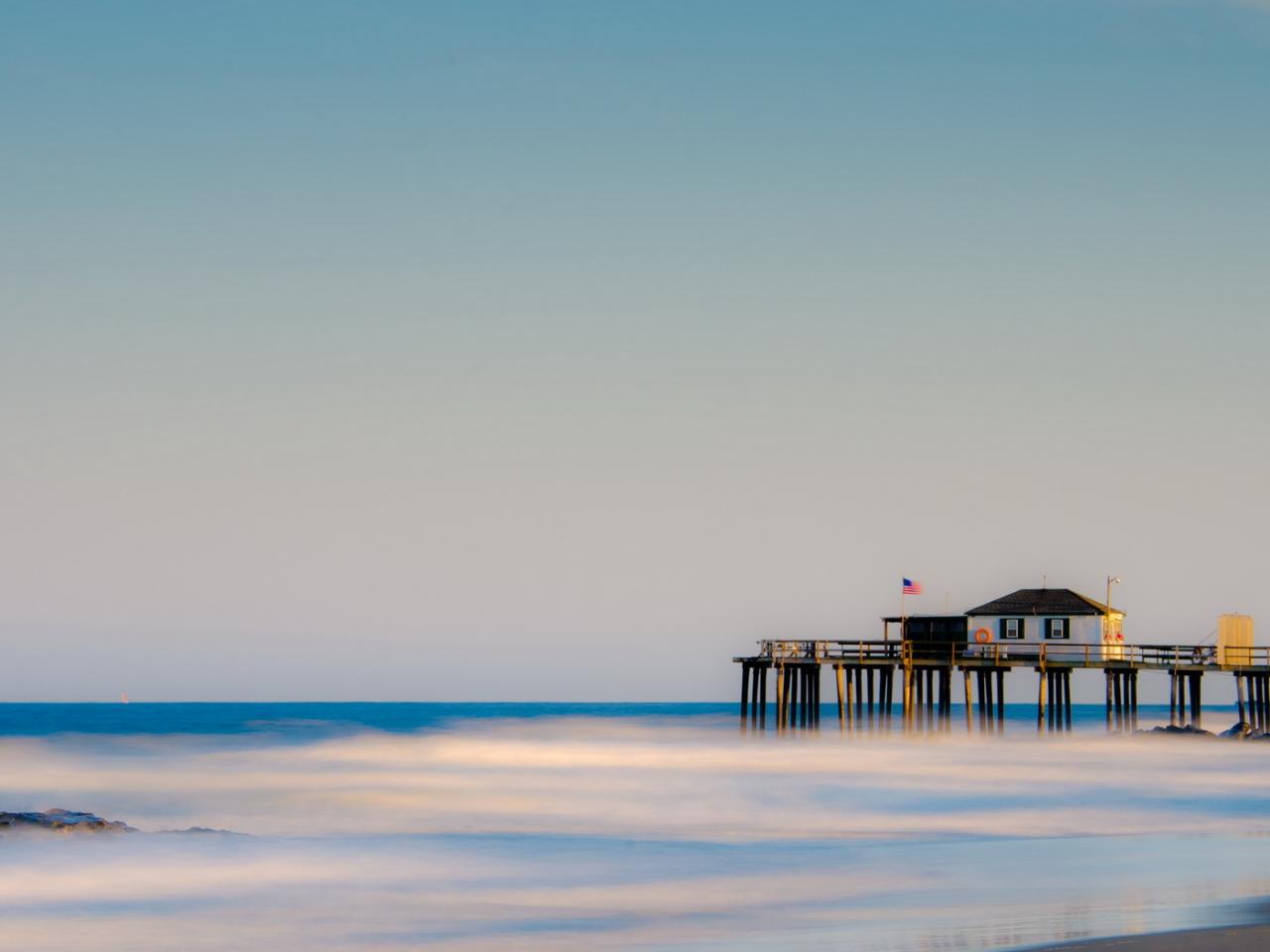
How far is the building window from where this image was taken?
54.7 metres

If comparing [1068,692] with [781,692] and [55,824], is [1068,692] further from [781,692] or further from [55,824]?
[55,824]

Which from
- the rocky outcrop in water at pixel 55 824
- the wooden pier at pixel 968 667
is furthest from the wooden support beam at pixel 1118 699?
the rocky outcrop in water at pixel 55 824

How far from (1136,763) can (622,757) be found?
1633 centimetres

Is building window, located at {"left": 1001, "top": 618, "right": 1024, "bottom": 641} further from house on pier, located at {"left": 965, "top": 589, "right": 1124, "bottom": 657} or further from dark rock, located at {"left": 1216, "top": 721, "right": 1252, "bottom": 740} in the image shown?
dark rock, located at {"left": 1216, "top": 721, "right": 1252, "bottom": 740}

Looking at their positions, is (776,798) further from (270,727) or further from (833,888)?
(270,727)

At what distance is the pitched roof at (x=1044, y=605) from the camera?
54.5 metres

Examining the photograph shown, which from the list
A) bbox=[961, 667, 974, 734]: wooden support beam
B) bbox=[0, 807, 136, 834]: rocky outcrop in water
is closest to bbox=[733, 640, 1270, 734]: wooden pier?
bbox=[961, 667, 974, 734]: wooden support beam

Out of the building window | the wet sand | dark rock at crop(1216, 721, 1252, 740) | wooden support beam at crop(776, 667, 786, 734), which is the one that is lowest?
the wet sand

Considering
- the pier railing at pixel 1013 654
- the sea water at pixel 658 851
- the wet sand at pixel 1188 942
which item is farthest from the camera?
the pier railing at pixel 1013 654

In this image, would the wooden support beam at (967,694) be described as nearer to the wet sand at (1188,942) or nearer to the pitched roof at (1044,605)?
the pitched roof at (1044,605)

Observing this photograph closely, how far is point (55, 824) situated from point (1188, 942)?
18217mm

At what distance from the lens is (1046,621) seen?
54656 mm

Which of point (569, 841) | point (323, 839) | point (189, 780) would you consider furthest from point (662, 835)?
point (189, 780)

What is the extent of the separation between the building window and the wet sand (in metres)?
39.4
